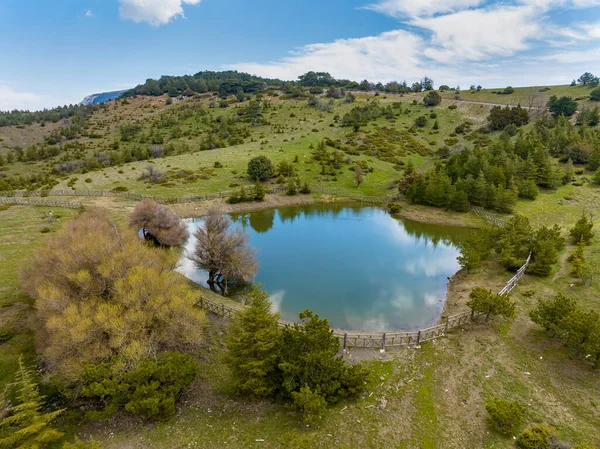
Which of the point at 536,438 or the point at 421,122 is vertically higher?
the point at 421,122

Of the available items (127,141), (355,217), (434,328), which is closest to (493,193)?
(355,217)

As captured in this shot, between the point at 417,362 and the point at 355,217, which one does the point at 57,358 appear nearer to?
the point at 417,362

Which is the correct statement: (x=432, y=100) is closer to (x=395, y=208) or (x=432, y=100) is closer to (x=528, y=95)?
(x=528, y=95)

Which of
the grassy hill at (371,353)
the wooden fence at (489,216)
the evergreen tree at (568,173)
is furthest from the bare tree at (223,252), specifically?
the evergreen tree at (568,173)

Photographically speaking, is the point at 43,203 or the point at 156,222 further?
the point at 43,203

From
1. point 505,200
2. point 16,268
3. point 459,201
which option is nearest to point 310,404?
point 16,268

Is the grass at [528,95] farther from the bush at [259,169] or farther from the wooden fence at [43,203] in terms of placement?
the wooden fence at [43,203]

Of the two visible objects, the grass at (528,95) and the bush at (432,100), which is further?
the bush at (432,100)
